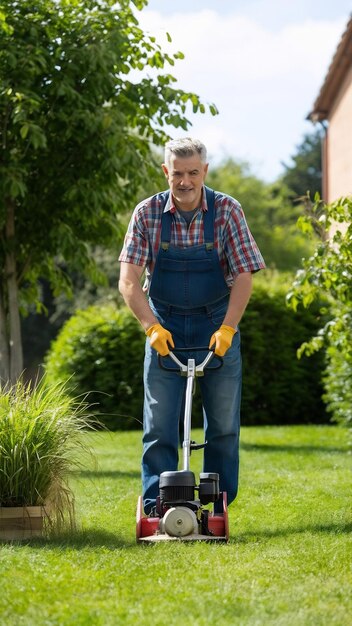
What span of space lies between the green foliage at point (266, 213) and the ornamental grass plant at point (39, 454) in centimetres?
3228

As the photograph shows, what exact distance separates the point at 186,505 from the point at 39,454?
82 cm

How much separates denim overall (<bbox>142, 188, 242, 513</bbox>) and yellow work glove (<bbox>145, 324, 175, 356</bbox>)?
238 mm

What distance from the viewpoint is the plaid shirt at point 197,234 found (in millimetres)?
5117

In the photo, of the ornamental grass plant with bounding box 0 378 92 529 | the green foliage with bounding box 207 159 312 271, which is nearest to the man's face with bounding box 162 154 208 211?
the ornamental grass plant with bounding box 0 378 92 529

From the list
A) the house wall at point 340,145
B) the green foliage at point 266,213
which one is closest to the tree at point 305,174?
the green foliage at point 266,213

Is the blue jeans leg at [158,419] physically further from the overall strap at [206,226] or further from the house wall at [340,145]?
the house wall at [340,145]

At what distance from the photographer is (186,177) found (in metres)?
4.99

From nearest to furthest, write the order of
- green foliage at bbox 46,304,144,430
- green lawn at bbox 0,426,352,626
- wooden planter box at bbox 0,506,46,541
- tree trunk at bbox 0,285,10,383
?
green lawn at bbox 0,426,352,626, wooden planter box at bbox 0,506,46,541, tree trunk at bbox 0,285,10,383, green foliage at bbox 46,304,144,430

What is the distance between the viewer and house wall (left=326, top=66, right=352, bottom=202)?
18.0 metres

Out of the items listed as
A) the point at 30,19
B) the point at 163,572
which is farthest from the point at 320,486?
the point at 30,19

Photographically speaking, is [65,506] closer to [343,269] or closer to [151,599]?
[151,599]

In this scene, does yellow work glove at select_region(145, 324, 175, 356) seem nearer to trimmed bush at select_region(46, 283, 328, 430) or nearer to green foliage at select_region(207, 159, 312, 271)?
trimmed bush at select_region(46, 283, 328, 430)

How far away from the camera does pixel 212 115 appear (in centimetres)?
869

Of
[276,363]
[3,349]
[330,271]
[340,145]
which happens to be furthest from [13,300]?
[340,145]
